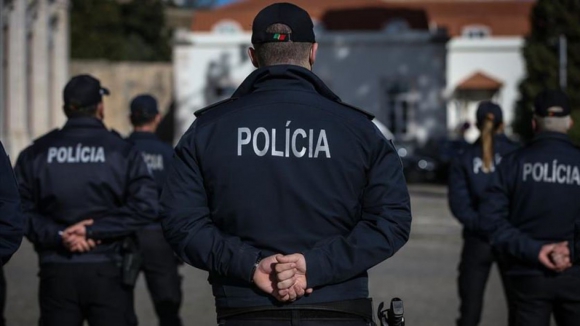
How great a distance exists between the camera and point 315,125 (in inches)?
161

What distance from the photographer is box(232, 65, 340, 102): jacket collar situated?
416cm

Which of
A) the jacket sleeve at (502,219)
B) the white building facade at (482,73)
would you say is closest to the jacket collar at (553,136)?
the jacket sleeve at (502,219)

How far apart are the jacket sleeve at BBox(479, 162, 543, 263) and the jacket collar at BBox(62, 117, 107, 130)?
2.31 metres

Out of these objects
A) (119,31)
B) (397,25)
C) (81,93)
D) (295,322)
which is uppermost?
(119,31)

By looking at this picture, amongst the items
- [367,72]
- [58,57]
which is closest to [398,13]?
[367,72]

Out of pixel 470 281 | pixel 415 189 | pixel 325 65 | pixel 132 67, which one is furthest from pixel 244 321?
pixel 132 67

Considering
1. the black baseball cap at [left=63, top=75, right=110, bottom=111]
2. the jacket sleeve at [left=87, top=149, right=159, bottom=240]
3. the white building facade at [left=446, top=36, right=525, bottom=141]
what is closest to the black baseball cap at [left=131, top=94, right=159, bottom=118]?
the black baseball cap at [left=63, top=75, right=110, bottom=111]

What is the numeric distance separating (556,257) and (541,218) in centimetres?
31

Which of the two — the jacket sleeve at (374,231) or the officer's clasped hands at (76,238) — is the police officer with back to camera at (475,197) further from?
the jacket sleeve at (374,231)

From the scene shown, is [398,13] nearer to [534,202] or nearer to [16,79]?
[16,79]

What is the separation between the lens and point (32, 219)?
20.7ft

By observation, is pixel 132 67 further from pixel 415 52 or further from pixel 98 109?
pixel 98 109

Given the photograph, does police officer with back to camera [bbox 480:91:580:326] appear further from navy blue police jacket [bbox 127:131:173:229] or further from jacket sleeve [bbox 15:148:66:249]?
navy blue police jacket [bbox 127:131:173:229]

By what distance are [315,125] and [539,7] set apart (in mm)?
35477
